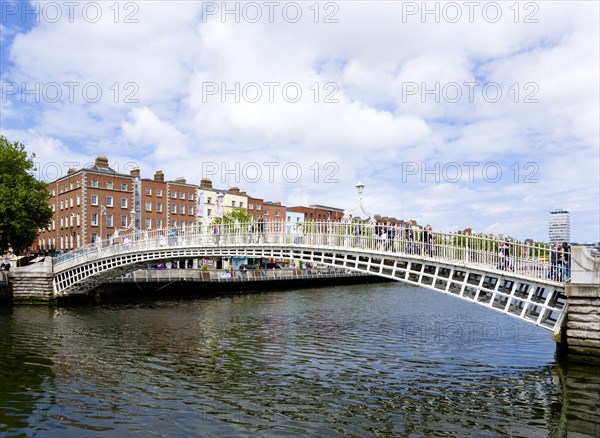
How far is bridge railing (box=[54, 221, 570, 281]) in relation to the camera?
15758 millimetres

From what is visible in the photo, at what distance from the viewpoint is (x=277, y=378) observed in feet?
46.1

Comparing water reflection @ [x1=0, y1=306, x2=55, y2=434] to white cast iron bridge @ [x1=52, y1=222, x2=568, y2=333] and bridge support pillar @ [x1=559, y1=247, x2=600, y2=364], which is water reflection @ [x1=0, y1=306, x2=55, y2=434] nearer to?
white cast iron bridge @ [x1=52, y1=222, x2=568, y2=333]

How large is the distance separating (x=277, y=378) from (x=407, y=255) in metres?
6.83

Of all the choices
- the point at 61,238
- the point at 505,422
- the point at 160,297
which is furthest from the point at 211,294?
the point at 505,422

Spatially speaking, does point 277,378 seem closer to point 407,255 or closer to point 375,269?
point 407,255

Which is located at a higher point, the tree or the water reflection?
the tree

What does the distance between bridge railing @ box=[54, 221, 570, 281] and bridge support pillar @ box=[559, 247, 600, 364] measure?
59 centimetres

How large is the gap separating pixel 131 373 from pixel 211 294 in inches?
1124

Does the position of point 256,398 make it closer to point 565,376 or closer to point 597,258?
point 565,376

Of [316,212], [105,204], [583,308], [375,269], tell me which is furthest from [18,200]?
[316,212]

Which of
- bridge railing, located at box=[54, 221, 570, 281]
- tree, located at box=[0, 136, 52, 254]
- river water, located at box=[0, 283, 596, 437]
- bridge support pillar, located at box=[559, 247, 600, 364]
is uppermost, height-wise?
tree, located at box=[0, 136, 52, 254]

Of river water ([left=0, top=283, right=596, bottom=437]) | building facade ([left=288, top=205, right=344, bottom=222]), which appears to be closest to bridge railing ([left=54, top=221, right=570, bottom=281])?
river water ([left=0, top=283, right=596, bottom=437])

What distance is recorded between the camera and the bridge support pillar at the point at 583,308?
14.5 m

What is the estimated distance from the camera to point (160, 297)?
38906 millimetres
